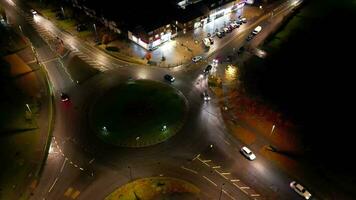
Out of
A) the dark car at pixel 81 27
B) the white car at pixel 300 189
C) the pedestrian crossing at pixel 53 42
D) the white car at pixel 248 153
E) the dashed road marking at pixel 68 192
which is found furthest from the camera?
the dark car at pixel 81 27

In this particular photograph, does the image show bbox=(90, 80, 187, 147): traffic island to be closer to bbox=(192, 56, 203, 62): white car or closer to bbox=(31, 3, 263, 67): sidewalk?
bbox=(31, 3, 263, 67): sidewalk

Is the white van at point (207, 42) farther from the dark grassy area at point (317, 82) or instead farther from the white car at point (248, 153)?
the white car at point (248, 153)

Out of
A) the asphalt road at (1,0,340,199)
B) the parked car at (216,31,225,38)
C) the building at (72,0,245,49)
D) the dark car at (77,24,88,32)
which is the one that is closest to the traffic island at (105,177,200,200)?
the asphalt road at (1,0,340,199)

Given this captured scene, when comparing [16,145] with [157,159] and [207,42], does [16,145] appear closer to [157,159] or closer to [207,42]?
[157,159]

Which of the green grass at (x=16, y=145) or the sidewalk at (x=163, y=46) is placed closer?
the green grass at (x=16, y=145)

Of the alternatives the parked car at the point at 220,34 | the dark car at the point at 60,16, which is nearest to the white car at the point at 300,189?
the parked car at the point at 220,34

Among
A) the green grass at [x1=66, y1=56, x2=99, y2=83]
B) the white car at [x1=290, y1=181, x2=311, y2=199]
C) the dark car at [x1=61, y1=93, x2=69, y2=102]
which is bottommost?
the white car at [x1=290, y1=181, x2=311, y2=199]

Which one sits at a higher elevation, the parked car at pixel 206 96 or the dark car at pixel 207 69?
the dark car at pixel 207 69
